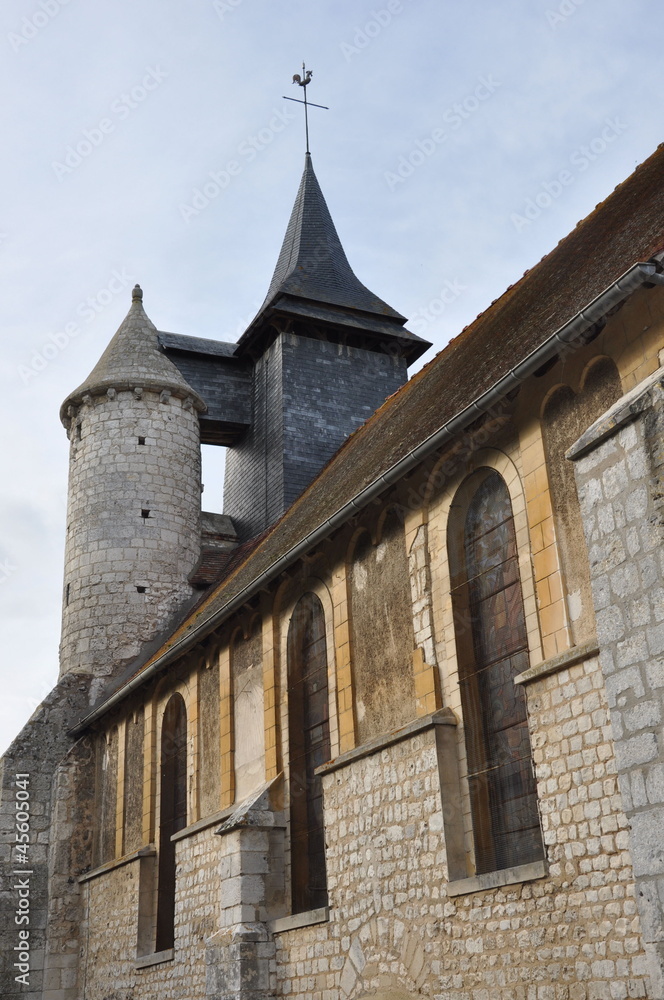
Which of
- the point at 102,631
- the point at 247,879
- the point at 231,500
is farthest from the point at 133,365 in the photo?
the point at 247,879

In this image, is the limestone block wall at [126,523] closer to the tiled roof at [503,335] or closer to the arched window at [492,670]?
the tiled roof at [503,335]

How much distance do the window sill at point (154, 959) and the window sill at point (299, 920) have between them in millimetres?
2749

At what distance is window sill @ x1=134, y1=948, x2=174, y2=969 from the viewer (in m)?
12.4

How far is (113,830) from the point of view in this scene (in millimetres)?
15492

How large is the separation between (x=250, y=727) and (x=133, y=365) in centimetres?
908

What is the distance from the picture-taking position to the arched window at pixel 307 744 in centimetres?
1035

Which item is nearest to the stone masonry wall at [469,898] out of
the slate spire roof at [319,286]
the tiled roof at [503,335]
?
the tiled roof at [503,335]

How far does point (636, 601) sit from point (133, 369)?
1451cm

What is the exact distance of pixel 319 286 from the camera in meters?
21.0

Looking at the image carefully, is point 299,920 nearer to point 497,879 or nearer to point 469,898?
point 469,898

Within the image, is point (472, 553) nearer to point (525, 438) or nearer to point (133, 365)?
point (525, 438)

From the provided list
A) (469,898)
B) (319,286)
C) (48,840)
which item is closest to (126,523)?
(48,840)

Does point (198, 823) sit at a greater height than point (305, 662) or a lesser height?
lesser

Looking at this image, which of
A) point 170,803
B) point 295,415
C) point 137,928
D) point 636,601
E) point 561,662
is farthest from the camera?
point 295,415
